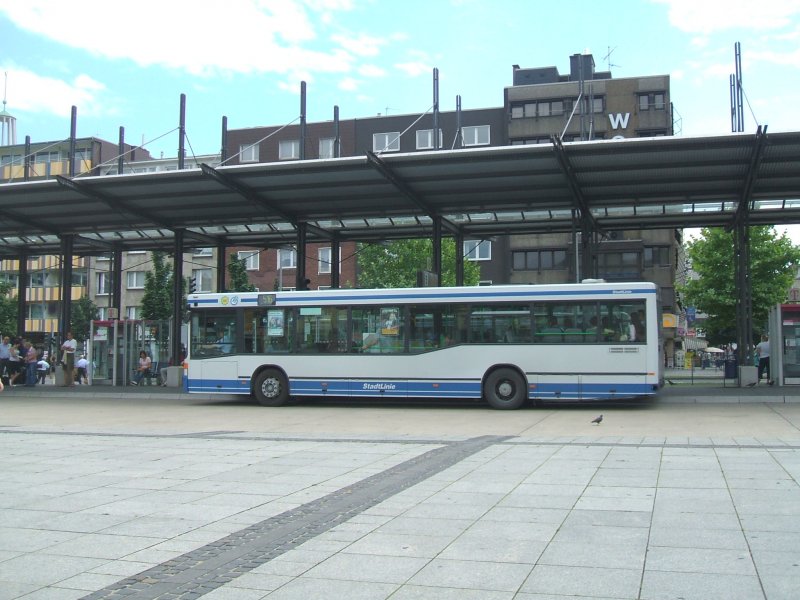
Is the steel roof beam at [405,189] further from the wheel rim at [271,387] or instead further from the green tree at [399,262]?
the green tree at [399,262]

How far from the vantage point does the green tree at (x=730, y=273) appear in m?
49.0

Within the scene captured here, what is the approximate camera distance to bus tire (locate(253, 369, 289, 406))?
68.9 feet

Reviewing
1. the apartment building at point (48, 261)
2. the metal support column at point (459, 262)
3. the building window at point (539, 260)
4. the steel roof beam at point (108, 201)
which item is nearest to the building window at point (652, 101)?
the building window at point (539, 260)

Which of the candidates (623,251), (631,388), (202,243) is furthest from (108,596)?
(623,251)

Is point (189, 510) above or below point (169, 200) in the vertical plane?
below

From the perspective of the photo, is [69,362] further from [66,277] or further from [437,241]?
[437,241]

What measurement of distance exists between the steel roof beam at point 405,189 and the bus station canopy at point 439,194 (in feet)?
0.15

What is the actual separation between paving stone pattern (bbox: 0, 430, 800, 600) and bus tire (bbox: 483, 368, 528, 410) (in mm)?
7969

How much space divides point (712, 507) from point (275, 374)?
15.2m

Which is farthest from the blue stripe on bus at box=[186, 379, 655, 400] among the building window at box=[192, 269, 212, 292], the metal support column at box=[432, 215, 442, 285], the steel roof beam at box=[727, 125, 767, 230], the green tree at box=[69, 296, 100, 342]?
the building window at box=[192, 269, 212, 292]

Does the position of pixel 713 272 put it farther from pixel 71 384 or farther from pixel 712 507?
pixel 712 507

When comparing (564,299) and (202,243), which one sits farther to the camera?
(202,243)

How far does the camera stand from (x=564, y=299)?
1902cm

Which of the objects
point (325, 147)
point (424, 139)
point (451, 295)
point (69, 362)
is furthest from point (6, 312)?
point (451, 295)
